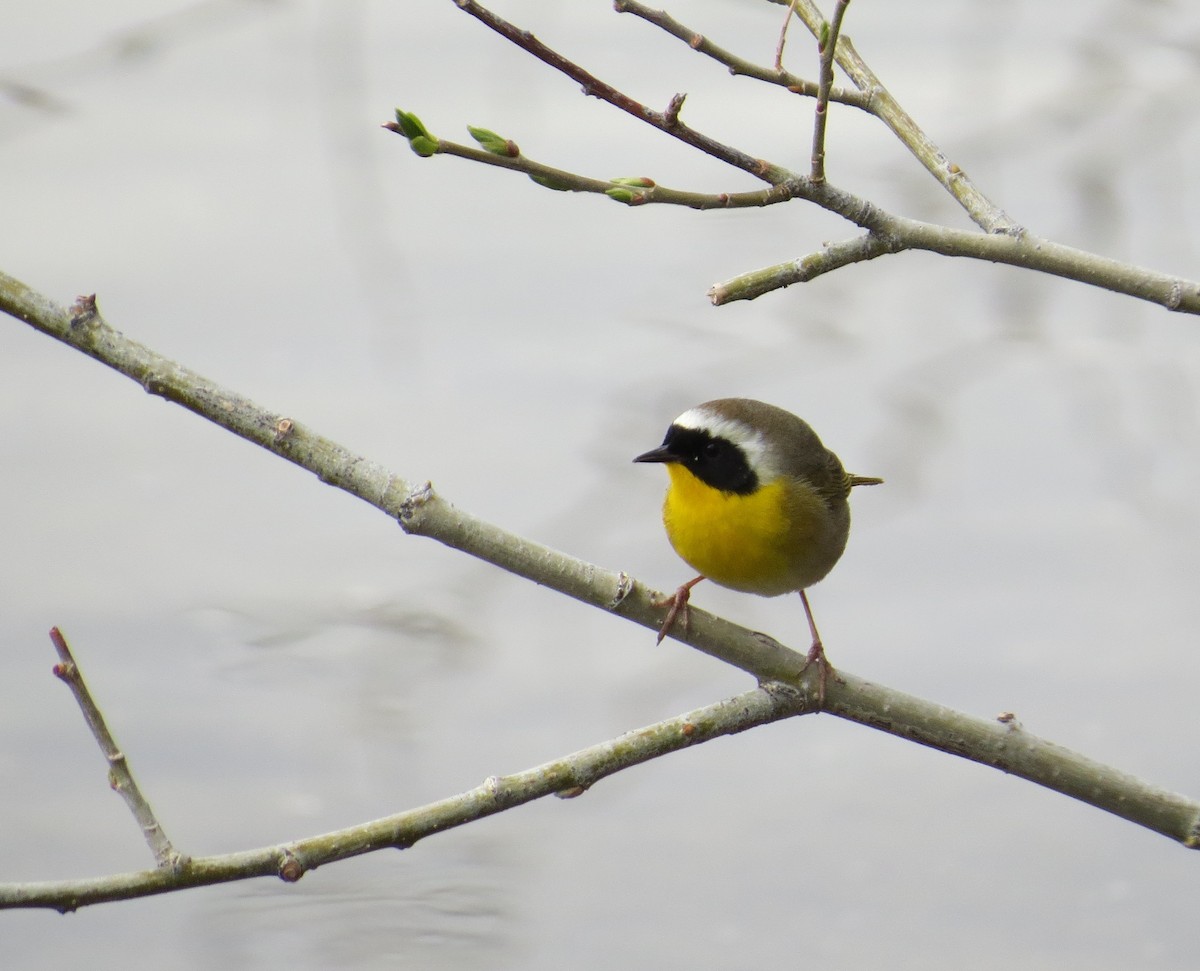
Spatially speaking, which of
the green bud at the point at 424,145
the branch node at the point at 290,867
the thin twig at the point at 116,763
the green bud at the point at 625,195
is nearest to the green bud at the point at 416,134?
the green bud at the point at 424,145

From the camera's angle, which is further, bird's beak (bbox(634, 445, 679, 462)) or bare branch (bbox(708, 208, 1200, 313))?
bird's beak (bbox(634, 445, 679, 462))

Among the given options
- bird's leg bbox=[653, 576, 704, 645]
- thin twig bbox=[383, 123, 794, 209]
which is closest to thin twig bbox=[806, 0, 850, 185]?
thin twig bbox=[383, 123, 794, 209]

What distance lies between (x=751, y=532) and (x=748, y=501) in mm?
64

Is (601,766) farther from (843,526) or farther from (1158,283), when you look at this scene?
(843,526)

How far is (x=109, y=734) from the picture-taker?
1250 millimetres

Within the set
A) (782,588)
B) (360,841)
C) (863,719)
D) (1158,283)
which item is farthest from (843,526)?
(360,841)

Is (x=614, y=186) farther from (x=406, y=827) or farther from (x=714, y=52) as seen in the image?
(x=406, y=827)

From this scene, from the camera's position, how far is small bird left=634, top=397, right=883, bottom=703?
7.32ft

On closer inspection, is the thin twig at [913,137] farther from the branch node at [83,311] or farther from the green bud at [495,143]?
the branch node at [83,311]

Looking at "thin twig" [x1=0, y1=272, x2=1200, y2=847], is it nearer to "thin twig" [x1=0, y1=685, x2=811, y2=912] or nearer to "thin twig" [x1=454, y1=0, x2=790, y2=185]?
"thin twig" [x1=0, y1=685, x2=811, y2=912]

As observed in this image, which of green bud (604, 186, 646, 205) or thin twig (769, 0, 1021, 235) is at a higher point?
thin twig (769, 0, 1021, 235)

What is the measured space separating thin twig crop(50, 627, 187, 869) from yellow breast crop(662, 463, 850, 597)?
1.11 meters

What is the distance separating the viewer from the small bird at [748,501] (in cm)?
223

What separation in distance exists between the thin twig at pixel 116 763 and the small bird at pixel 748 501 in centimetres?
→ 108
